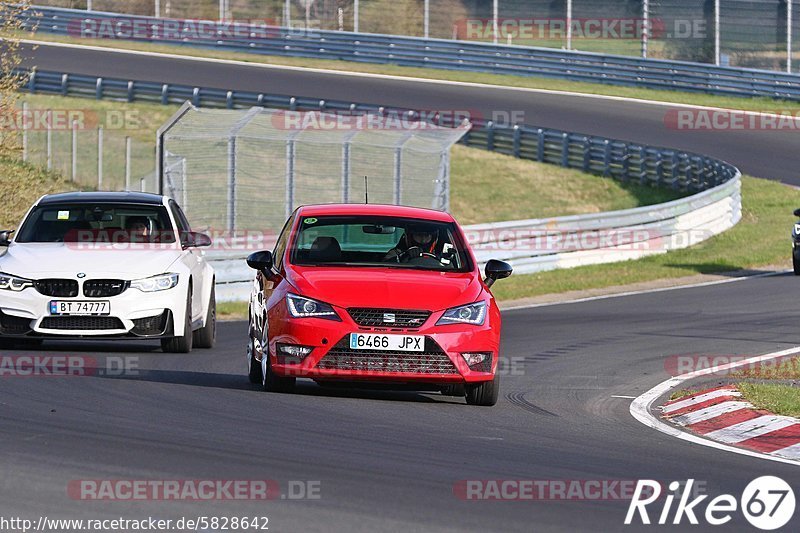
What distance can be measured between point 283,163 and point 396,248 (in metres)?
15.1

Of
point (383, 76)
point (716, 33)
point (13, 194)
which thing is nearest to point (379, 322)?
point (13, 194)

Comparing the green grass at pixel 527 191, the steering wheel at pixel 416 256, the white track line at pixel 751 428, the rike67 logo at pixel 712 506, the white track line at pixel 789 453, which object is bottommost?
the green grass at pixel 527 191

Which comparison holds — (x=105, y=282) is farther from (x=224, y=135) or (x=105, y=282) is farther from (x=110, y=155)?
(x=110, y=155)

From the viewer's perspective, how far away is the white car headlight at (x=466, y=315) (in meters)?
10.9

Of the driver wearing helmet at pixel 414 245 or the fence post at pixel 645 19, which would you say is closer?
the driver wearing helmet at pixel 414 245

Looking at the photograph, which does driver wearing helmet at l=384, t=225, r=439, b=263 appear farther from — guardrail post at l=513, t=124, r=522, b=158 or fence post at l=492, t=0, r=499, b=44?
fence post at l=492, t=0, r=499, b=44

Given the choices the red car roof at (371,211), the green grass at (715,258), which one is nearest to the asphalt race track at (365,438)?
the red car roof at (371,211)

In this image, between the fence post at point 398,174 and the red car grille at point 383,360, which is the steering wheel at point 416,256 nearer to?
the red car grille at point 383,360

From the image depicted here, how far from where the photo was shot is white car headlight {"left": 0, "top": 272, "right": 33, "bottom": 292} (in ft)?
45.0

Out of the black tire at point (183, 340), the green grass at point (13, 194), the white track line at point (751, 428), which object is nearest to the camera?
the white track line at point (751, 428)

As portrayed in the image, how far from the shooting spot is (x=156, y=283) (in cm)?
1407

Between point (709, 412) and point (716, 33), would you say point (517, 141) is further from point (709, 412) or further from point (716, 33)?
point (709, 412)

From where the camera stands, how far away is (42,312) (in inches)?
538

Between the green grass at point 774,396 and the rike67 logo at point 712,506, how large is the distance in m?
2.98
